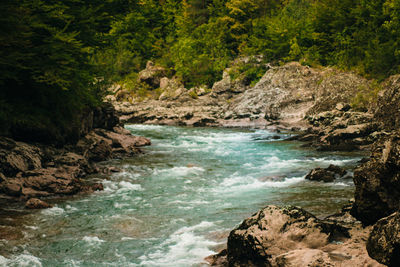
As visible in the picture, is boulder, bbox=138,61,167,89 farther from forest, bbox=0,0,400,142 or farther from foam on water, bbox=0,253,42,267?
foam on water, bbox=0,253,42,267

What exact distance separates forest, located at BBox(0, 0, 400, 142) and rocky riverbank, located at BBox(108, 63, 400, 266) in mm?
2602

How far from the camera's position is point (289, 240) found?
5.68 m

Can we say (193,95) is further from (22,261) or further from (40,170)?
(22,261)

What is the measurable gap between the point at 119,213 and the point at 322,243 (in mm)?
5807

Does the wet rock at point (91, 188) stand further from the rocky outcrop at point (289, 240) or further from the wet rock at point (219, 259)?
the rocky outcrop at point (289, 240)

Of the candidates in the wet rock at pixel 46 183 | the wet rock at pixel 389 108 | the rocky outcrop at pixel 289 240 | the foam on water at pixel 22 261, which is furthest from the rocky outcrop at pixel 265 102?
the foam on water at pixel 22 261

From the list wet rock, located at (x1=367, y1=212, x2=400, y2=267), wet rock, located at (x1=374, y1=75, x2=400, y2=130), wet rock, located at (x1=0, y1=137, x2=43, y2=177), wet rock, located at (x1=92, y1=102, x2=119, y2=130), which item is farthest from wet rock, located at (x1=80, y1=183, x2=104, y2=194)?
wet rock, located at (x1=374, y1=75, x2=400, y2=130)

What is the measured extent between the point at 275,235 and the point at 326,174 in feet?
25.2

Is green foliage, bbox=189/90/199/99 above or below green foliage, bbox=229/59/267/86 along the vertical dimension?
below

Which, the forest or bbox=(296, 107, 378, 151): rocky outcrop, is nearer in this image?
the forest

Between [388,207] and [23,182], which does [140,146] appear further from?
[388,207]

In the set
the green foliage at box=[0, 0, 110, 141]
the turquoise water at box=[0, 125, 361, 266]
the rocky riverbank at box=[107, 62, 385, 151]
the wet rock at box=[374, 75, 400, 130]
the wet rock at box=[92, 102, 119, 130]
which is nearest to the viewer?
the turquoise water at box=[0, 125, 361, 266]

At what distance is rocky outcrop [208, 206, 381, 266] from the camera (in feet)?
17.1

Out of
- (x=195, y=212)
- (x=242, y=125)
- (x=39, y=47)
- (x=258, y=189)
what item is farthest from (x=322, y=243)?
(x=242, y=125)
